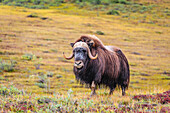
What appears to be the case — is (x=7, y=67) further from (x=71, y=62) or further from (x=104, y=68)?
(x=104, y=68)

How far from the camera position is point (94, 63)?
7.17 meters

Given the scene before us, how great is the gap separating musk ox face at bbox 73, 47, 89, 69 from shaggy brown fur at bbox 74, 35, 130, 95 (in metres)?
0.29

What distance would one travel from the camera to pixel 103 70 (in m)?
7.30

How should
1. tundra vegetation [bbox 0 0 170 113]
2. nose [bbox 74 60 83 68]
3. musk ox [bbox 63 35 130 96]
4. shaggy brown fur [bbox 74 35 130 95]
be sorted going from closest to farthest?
1. tundra vegetation [bbox 0 0 170 113]
2. nose [bbox 74 60 83 68]
3. musk ox [bbox 63 35 130 96]
4. shaggy brown fur [bbox 74 35 130 95]

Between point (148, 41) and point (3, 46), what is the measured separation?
2244cm

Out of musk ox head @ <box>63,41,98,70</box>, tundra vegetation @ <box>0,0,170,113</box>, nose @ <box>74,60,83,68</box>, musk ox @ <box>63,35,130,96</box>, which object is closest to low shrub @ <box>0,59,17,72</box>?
tundra vegetation @ <box>0,0,170,113</box>

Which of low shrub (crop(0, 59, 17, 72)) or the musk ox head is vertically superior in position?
the musk ox head

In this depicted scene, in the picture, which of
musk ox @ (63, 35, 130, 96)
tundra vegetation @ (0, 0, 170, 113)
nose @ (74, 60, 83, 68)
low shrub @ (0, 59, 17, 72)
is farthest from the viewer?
low shrub @ (0, 59, 17, 72)

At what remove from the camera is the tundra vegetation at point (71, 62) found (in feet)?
16.9

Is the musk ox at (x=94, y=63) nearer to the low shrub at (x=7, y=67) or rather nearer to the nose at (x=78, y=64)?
the nose at (x=78, y=64)

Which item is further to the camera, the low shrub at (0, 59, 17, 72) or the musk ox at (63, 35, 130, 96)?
the low shrub at (0, 59, 17, 72)

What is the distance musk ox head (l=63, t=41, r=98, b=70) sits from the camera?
265 inches

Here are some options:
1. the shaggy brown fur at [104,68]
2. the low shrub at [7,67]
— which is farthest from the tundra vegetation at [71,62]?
the shaggy brown fur at [104,68]

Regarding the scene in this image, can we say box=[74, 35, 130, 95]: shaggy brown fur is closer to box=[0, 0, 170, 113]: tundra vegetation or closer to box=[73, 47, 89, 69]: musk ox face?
box=[73, 47, 89, 69]: musk ox face
